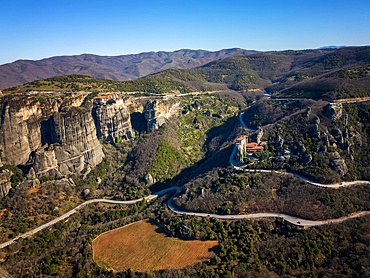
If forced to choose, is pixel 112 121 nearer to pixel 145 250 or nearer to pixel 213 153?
pixel 213 153

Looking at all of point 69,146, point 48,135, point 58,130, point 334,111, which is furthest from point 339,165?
point 48,135

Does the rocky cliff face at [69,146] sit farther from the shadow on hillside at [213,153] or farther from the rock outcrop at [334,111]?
the rock outcrop at [334,111]

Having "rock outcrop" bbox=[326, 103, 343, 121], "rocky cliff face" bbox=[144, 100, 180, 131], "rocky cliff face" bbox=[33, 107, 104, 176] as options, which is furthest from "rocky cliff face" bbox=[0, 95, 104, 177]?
"rock outcrop" bbox=[326, 103, 343, 121]

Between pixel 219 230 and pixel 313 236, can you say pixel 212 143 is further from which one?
pixel 313 236

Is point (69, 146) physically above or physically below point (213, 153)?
above

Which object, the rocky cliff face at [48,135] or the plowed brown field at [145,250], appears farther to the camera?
the rocky cliff face at [48,135]

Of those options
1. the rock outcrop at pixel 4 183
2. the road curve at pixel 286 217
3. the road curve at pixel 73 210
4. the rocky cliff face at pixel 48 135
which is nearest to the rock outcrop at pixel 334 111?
the road curve at pixel 286 217
